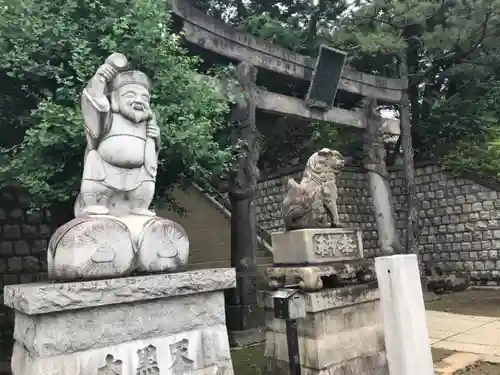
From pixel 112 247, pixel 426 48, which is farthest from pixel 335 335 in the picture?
pixel 426 48

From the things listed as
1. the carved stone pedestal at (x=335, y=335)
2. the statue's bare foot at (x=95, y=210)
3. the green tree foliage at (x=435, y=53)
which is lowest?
the carved stone pedestal at (x=335, y=335)

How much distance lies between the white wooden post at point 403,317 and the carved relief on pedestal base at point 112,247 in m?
1.55

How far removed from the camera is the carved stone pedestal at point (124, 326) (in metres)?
2.84

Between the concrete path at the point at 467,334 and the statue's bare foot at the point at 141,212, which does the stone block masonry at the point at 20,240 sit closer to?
the statue's bare foot at the point at 141,212

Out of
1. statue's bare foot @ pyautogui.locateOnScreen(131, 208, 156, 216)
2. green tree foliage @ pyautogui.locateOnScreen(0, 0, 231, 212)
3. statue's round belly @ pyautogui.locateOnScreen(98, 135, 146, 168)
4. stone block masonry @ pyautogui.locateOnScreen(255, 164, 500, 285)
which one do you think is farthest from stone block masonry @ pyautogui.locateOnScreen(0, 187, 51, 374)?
stone block masonry @ pyautogui.locateOnScreen(255, 164, 500, 285)

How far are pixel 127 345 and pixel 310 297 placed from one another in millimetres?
1900

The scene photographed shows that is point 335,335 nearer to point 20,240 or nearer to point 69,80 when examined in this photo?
point 69,80

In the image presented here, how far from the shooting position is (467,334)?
6.61 meters

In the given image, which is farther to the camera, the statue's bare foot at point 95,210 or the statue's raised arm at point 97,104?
the statue's raised arm at point 97,104

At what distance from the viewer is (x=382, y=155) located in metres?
10.6

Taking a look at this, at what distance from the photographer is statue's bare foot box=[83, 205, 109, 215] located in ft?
11.1

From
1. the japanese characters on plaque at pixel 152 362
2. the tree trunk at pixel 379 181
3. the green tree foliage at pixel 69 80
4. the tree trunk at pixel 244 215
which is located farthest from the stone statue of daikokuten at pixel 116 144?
the tree trunk at pixel 379 181

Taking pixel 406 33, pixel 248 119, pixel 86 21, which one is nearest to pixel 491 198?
pixel 406 33

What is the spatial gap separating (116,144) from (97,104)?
0.34m
